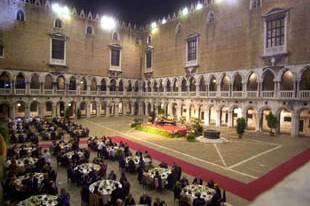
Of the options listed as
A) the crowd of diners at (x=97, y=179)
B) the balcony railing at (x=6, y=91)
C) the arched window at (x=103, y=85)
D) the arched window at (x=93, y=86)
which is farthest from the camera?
the arched window at (x=103, y=85)

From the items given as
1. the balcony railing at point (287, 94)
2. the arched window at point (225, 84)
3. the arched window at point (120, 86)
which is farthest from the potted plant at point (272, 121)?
the arched window at point (120, 86)

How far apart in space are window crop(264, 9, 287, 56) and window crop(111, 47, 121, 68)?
26638 mm

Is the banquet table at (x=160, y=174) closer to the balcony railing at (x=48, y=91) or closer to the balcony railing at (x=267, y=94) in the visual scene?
the balcony railing at (x=267, y=94)

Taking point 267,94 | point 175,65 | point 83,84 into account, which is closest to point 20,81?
point 83,84

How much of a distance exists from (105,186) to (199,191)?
147 inches

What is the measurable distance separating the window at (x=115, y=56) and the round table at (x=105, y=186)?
36.5 m

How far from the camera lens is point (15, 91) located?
33125mm

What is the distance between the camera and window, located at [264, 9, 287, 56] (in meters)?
25.9

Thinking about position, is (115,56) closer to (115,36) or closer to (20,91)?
(115,36)

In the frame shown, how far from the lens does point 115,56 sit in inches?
1742

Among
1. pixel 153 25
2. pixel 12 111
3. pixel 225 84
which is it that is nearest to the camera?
pixel 12 111

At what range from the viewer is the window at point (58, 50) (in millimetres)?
37156

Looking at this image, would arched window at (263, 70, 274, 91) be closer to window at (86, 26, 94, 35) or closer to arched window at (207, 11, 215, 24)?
arched window at (207, 11, 215, 24)

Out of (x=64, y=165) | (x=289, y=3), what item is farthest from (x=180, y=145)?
(x=289, y=3)
